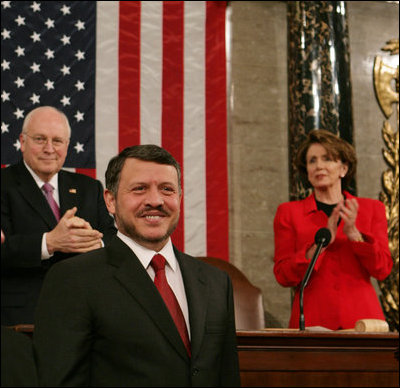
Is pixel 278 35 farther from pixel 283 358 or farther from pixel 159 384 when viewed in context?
pixel 159 384

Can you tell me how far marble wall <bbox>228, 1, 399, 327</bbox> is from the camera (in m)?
6.10

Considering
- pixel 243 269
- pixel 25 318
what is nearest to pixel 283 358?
pixel 25 318

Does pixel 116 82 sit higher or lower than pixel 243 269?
higher

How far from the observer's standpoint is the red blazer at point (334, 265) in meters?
3.70

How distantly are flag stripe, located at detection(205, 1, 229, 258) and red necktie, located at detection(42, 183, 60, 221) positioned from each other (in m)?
2.50

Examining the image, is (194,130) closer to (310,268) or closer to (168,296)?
(310,268)

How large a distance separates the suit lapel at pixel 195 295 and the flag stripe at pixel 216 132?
387cm

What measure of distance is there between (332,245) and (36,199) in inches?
64.8

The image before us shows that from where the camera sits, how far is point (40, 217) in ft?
11.1

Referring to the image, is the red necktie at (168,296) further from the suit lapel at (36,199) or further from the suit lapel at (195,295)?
the suit lapel at (36,199)

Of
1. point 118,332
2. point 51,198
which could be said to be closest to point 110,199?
point 118,332

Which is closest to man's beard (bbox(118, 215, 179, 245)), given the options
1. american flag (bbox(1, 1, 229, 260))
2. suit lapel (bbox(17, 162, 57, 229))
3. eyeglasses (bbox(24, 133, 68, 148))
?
suit lapel (bbox(17, 162, 57, 229))

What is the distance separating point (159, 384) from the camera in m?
1.73

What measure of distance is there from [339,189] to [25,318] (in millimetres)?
1933
